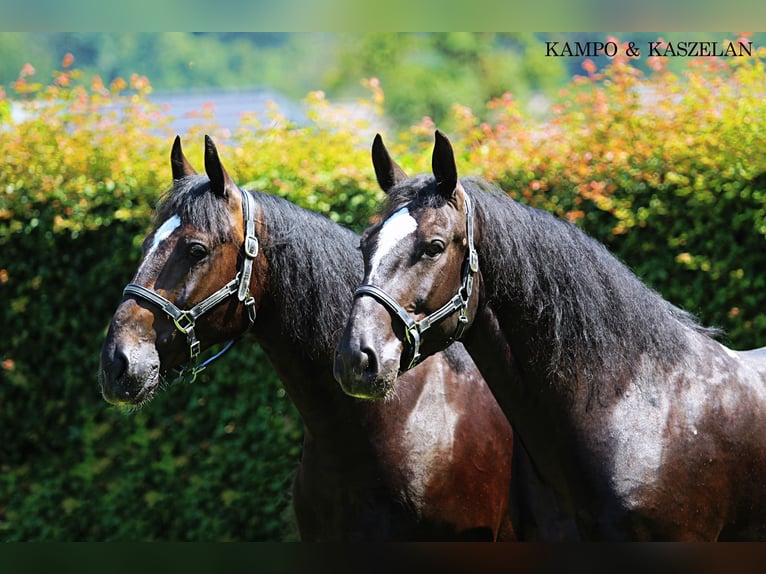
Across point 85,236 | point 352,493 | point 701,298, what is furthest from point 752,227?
point 85,236

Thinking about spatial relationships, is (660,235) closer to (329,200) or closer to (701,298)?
(701,298)

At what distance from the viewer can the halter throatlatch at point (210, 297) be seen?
356 centimetres

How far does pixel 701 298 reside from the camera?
5.59m

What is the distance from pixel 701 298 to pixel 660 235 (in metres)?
0.45

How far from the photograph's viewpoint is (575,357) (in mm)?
3320

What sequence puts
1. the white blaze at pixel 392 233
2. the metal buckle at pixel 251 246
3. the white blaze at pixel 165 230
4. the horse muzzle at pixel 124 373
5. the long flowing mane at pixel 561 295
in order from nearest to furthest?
the white blaze at pixel 392 233 → the long flowing mane at pixel 561 295 → the horse muzzle at pixel 124 373 → the white blaze at pixel 165 230 → the metal buckle at pixel 251 246

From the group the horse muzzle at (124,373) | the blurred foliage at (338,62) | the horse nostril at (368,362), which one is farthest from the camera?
the blurred foliage at (338,62)

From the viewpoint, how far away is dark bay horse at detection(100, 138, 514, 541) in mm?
3629

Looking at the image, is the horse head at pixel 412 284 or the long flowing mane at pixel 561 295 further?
the long flowing mane at pixel 561 295

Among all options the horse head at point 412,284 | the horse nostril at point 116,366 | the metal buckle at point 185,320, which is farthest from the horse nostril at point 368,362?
the horse nostril at point 116,366

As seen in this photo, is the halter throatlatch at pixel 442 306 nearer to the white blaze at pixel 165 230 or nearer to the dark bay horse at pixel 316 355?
the dark bay horse at pixel 316 355

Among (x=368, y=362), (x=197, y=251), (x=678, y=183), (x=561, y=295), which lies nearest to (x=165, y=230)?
(x=197, y=251)

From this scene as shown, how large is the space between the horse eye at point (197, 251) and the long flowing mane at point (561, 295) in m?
0.83

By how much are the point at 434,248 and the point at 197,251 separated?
3.41 ft
